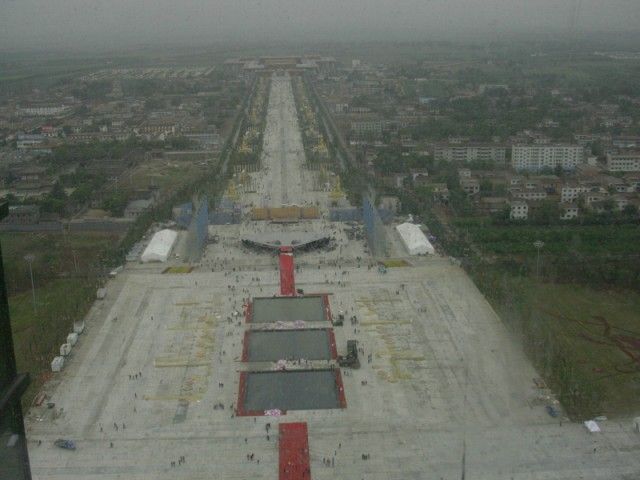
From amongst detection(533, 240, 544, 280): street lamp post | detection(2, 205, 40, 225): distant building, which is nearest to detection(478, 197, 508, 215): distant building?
detection(533, 240, 544, 280): street lamp post

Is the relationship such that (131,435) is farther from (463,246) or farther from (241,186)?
(241,186)

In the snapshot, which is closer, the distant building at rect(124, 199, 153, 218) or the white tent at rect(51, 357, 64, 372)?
the white tent at rect(51, 357, 64, 372)

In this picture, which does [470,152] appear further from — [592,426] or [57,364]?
[57,364]

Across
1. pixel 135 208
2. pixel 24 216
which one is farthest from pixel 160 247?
pixel 24 216

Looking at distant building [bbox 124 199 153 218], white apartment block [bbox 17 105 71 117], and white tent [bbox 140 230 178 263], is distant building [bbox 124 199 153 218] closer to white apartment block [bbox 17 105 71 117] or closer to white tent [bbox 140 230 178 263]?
white tent [bbox 140 230 178 263]

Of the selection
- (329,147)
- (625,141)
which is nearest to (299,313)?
(329,147)

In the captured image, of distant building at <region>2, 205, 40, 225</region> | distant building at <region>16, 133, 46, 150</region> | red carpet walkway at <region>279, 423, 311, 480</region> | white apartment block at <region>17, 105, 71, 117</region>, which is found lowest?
red carpet walkway at <region>279, 423, 311, 480</region>

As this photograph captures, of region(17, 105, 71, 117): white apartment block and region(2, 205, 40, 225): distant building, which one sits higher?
region(17, 105, 71, 117): white apartment block

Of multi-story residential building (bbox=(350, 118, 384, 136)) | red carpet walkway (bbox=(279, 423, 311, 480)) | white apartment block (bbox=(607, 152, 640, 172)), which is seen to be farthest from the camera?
multi-story residential building (bbox=(350, 118, 384, 136))
